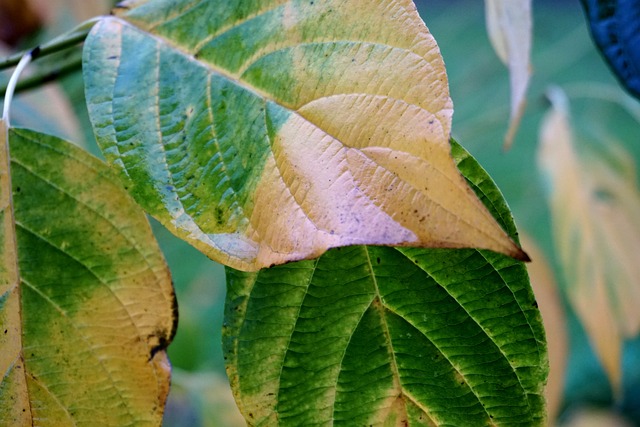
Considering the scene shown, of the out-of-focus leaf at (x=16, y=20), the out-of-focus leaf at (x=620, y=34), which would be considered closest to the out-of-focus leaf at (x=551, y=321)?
the out-of-focus leaf at (x=620, y=34)

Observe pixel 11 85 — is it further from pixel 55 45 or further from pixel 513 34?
pixel 513 34

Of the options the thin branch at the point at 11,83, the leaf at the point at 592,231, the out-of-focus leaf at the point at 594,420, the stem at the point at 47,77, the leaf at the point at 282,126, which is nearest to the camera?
the leaf at the point at 282,126

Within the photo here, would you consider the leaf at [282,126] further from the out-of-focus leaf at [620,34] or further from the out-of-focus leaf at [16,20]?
the out-of-focus leaf at [16,20]

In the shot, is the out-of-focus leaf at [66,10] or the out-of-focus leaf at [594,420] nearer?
the out-of-focus leaf at [66,10]

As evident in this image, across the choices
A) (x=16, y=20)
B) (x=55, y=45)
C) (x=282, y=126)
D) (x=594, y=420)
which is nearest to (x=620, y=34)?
(x=282, y=126)

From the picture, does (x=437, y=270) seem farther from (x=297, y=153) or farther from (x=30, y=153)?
(x=30, y=153)

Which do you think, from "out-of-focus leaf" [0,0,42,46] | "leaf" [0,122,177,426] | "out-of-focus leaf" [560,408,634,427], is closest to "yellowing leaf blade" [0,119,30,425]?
"leaf" [0,122,177,426]

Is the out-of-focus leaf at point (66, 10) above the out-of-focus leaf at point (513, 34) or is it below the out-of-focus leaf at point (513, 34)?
above

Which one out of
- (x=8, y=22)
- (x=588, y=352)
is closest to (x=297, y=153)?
(x=8, y=22)
